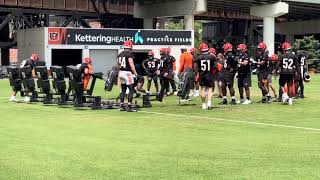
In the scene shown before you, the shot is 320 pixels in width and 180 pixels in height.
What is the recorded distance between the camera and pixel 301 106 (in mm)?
19062

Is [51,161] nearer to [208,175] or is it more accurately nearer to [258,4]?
[208,175]

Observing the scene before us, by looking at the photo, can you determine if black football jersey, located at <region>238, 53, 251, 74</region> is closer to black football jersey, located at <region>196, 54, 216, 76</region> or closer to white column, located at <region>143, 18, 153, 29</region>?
black football jersey, located at <region>196, 54, 216, 76</region>

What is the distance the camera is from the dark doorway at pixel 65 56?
154 ft

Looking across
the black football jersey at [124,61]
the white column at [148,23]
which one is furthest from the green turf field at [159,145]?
the white column at [148,23]

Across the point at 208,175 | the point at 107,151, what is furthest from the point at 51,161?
the point at 208,175

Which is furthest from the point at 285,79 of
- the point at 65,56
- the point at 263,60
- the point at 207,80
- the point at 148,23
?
the point at 148,23

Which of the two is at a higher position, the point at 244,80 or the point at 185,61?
the point at 185,61

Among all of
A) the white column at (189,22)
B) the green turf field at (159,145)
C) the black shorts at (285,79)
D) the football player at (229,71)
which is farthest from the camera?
the white column at (189,22)

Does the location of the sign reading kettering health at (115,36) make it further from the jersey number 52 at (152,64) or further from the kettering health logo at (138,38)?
the jersey number 52 at (152,64)

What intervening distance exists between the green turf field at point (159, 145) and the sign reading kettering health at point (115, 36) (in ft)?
96.8

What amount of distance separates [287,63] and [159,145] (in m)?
10.4

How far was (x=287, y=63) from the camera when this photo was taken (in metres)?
19.5

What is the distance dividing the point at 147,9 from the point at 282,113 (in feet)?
146

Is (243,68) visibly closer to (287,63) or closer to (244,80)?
(244,80)
